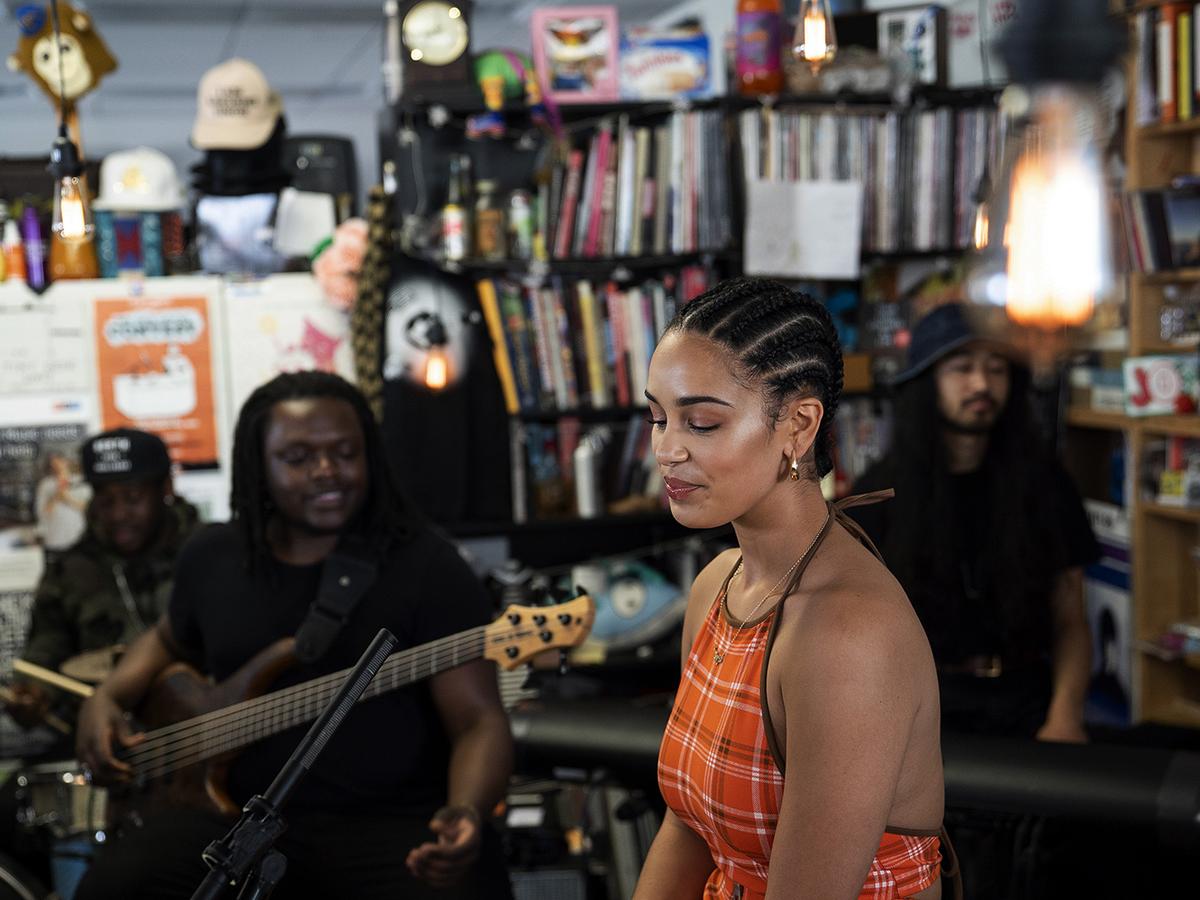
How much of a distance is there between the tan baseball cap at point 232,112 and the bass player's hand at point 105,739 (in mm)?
1868

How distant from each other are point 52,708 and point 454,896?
55.8 inches

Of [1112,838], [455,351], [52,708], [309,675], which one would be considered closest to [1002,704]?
[1112,838]

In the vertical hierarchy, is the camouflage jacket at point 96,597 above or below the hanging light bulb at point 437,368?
below

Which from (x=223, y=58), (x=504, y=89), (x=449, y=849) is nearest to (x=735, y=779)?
(x=449, y=849)

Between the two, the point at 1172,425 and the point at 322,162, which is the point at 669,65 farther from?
the point at 322,162

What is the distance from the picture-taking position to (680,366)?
1.31 m

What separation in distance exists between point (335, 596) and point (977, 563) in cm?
129

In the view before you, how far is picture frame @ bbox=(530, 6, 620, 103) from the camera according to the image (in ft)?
12.0

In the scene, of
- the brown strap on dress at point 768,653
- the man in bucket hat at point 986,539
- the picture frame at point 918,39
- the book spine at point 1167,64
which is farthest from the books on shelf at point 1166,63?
the brown strap on dress at point 768,653

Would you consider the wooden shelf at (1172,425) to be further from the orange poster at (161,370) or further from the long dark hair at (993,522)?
the orange poster at (161,370)

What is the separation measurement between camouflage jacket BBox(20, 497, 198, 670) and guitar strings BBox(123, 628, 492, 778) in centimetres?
87

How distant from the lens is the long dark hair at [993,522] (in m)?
2.56

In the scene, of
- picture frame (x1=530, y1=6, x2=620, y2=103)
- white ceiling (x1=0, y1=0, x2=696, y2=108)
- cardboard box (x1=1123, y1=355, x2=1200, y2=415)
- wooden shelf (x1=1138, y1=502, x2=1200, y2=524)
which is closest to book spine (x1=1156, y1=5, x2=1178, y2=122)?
cardboard box (x1=1123, y1=355, x2=1200, y2=415)

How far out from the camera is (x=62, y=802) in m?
2.56
